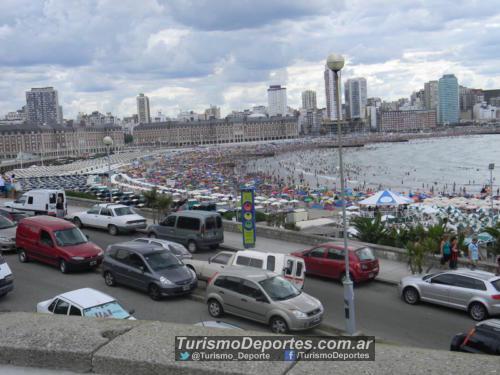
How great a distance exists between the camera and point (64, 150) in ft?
652

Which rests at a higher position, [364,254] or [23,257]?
[23,257]

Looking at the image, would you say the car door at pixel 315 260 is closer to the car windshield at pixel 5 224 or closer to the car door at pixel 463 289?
the car door at pixel 463 289

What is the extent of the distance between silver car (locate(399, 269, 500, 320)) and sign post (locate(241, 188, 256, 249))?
5937mm

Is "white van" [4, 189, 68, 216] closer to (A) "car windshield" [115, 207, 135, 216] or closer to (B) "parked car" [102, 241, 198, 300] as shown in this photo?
(A) "car windshield" [115, 207, 135, 216]

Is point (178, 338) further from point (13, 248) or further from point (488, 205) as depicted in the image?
point (488, 205)

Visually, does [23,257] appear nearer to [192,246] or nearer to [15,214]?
[192,246]

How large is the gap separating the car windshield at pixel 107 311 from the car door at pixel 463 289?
7.02 m

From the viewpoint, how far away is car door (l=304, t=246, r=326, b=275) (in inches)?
559

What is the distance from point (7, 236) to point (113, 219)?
13.7 feet

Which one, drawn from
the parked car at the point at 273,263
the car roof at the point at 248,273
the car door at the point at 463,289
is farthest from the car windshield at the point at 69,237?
the car door at the point at 463,289

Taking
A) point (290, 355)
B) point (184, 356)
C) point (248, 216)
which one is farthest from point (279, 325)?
point (248, 216)

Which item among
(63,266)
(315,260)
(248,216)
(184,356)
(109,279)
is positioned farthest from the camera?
(248,216)

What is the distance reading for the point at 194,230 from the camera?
17547 millimetres

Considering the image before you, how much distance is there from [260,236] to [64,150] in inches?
7572
